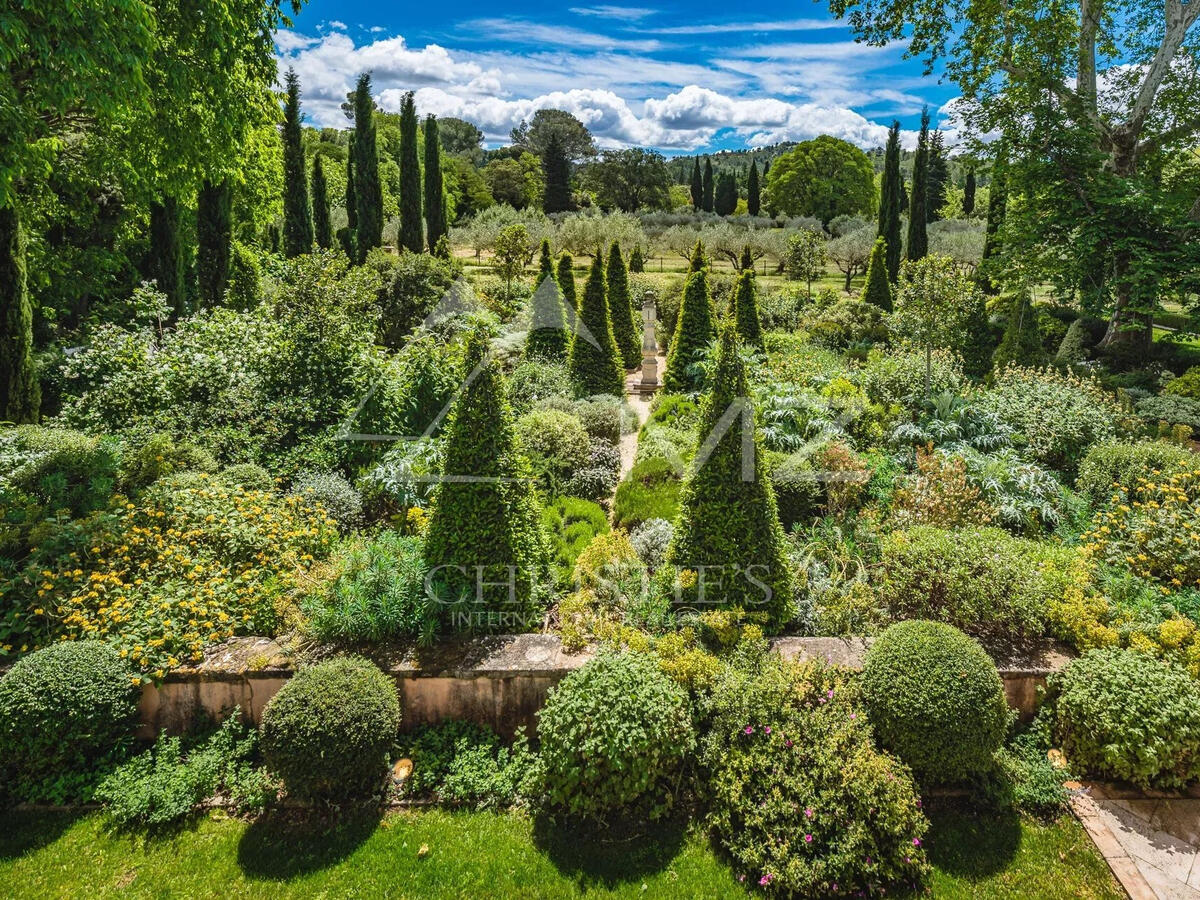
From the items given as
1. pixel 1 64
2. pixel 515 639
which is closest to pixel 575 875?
pixel 515 639

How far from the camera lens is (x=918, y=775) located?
4.12 metres

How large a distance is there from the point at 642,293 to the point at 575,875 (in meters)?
19.8

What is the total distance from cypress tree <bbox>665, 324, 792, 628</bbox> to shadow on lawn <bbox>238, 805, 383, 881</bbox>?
2.90 meters

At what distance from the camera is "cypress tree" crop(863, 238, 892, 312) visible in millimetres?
20828

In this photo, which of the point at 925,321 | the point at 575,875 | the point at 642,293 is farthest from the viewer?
the point at 642,293

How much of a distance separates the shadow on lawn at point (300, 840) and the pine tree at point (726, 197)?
54264 millimetres

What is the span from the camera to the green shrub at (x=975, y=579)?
496 cm

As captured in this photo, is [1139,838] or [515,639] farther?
[515,639]

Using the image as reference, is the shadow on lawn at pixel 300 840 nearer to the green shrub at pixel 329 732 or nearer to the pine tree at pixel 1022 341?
the green shrub at pixel 329 732

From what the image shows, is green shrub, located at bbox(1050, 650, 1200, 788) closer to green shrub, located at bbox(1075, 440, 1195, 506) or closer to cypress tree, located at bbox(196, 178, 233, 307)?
green shrub, located at bbox(1075, 440, 1195, 506)

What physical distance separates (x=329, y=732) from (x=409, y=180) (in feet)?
88.9

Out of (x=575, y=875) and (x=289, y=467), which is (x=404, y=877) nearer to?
(x=575, y=875)

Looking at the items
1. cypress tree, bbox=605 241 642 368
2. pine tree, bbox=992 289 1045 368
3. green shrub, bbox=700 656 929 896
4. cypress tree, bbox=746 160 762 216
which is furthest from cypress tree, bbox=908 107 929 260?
green shrub, bbox=700 656 929 896

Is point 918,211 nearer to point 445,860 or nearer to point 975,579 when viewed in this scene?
A: point 975,579
